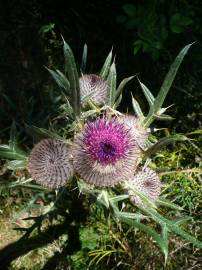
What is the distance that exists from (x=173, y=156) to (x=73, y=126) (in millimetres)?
1586

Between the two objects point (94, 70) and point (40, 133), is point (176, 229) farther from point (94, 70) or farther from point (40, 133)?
point (94, 70)

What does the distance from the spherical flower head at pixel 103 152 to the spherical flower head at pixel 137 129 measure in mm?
146

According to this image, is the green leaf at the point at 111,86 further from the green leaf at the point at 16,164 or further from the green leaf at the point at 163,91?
the green leaf at the point at 16,164

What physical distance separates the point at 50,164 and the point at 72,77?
0.43 m

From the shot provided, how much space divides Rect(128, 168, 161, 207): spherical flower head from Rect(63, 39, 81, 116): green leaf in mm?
421

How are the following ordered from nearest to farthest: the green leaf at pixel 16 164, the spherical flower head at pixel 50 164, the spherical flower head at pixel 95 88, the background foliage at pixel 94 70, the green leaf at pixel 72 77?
the green leaf at pixel 72 77, the spherical flower head at pixel 50 164, the green leaf at pixel 16 164, the spherical flower head at pixel 95 88, the background foliage at pixel 94 70

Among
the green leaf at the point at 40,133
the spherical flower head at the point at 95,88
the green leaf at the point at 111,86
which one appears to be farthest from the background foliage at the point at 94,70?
the green leaf at the point at 40,133

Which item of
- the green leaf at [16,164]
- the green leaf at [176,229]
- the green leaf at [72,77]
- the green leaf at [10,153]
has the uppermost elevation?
the green leaf at [72,77]

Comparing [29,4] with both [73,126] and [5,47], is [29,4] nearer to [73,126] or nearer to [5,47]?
[5,47]

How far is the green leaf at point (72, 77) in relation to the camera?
1.90m

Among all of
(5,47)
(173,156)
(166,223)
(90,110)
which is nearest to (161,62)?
(173,156)

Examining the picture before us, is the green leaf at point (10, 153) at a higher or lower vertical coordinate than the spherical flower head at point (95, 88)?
lower

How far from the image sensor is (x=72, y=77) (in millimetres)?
1944

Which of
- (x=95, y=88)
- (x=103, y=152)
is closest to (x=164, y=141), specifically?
(x=103, y=152)
